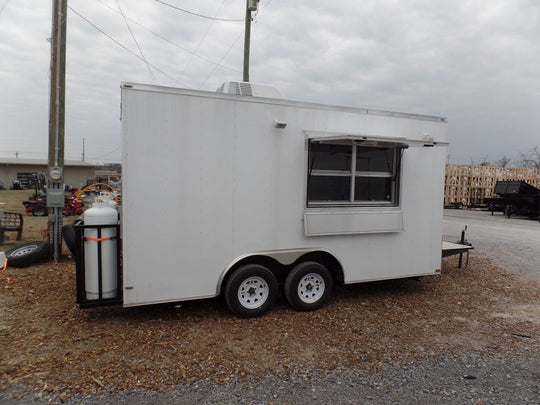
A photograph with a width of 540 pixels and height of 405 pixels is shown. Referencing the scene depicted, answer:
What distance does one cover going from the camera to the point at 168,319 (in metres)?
4.57

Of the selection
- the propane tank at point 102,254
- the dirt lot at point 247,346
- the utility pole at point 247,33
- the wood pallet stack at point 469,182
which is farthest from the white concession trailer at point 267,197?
the wood pallet stack at point 469,182

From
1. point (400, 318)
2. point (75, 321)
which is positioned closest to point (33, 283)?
point (75, 321)

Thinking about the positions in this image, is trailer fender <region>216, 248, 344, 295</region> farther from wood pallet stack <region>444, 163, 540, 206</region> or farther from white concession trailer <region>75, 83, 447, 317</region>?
wood pallet stack <region>444, 163, 540, 206</region>

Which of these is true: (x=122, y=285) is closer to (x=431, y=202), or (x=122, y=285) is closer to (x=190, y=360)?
(x=190, y=360)

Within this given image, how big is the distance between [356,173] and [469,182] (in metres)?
24.5

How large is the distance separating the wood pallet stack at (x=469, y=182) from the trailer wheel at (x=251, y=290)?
23.5 metres

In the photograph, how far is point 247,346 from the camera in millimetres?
3969

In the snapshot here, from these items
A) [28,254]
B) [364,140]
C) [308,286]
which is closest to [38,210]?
Result: [28,254]

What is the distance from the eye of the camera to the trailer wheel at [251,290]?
4.53 metres

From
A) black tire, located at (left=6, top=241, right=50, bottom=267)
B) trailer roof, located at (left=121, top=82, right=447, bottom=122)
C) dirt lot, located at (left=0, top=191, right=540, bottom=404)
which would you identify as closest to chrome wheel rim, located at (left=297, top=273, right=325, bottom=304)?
dirt lot, located at (left=0, top=191, right=540, bottom=404)

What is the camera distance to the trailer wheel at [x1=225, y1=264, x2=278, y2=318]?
4527 millimetres

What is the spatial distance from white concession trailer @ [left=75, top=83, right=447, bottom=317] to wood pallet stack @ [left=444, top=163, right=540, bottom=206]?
71.8ft

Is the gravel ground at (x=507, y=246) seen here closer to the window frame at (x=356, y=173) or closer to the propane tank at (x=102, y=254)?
the window frame at (x=356, y=173)

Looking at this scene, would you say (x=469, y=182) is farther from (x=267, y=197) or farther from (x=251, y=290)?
(x=251, y=290)
